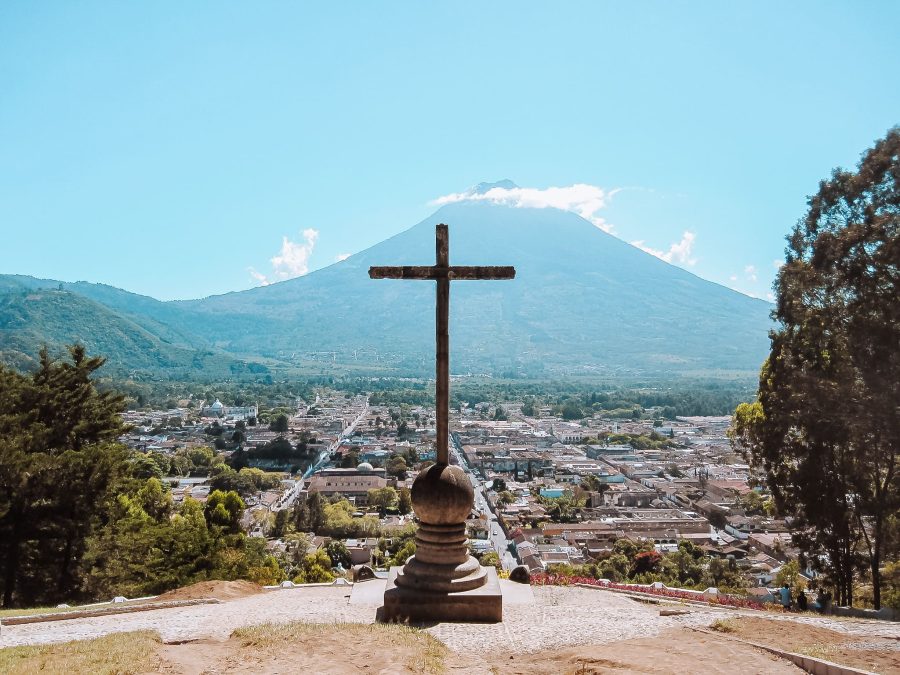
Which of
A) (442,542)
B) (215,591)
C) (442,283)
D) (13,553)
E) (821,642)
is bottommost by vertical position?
(13,553)

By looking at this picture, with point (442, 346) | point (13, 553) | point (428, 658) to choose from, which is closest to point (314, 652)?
point (428, 658)

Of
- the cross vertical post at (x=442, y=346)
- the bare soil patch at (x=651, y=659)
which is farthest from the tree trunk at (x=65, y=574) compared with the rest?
the bare soil patch at (x=651, y=659)

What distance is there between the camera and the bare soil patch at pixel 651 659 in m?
4.33

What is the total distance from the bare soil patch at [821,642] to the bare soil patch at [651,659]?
0.35 m

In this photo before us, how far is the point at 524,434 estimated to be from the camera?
74688 mm

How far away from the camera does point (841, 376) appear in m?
9.84

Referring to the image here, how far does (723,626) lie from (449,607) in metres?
2.33

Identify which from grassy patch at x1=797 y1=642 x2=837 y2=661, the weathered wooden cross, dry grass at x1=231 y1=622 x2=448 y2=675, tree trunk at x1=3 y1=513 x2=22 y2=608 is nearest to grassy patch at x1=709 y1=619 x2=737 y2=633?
grassy patch at x1=797 y1=642 x2=837 y2=661

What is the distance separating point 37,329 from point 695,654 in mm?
155572

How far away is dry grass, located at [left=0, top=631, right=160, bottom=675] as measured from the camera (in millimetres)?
4262

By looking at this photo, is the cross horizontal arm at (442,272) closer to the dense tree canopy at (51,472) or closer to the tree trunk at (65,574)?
the dense tree canopy at (51,472)

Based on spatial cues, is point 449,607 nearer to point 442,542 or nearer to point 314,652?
point 442,542

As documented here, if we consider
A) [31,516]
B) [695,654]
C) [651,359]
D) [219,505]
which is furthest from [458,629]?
[651,359]

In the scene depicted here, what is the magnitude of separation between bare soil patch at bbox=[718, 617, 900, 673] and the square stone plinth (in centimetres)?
195
